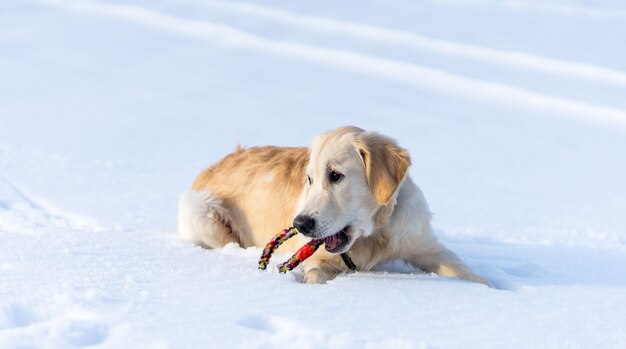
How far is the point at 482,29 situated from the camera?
1107 cm

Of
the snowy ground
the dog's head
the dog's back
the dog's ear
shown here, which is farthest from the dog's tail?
the dog's ear

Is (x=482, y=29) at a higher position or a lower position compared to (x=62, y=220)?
higher

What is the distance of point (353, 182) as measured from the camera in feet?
12.9

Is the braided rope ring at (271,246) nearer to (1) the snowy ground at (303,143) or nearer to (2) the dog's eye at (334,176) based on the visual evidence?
(1) the snowy ground at (303,143)

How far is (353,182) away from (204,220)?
107 cm

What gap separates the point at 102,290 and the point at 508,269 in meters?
2.08

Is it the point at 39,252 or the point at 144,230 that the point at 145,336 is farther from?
the point at 144,230

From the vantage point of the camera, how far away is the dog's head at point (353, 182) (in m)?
3.87

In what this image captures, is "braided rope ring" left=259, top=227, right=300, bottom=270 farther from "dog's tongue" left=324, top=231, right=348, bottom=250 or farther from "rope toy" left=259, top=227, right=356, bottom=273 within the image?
"dog's tongue" left=324, top=231, right=348, bottom=250

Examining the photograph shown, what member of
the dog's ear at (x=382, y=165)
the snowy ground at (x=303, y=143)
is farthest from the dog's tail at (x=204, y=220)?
the dog's ear at (x=382, y=165)

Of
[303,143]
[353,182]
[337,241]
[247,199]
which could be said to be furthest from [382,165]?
[303,143]

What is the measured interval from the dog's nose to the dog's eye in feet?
0.81

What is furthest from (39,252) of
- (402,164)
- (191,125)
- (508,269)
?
(191,125)

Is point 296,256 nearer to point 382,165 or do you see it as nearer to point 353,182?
point 353,182
